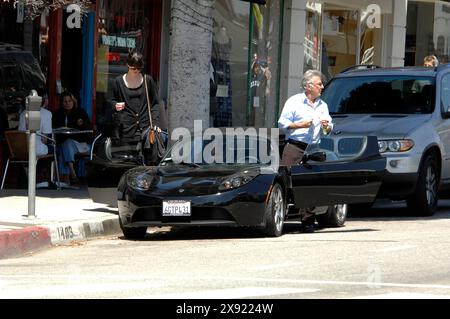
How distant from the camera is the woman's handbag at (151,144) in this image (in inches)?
581

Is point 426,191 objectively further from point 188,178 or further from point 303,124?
point 188,178

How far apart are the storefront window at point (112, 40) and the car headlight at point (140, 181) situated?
22.1ft

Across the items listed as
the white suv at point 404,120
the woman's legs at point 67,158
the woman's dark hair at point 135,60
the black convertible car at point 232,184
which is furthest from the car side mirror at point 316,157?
the woman's legs at point 67,158

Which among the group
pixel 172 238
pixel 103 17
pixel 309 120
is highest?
pixel 103 17

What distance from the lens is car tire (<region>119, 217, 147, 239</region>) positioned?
13270mm

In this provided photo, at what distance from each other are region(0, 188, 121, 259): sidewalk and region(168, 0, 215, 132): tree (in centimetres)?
188

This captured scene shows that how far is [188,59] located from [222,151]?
10.3ft

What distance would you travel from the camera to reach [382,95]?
54.9ft

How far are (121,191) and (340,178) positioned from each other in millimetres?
2571

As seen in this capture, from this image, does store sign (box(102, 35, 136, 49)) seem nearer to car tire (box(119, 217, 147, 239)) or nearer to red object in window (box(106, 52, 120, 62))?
red object in window (box(106, 52, 120, 62))

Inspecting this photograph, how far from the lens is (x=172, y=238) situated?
44.0ft
